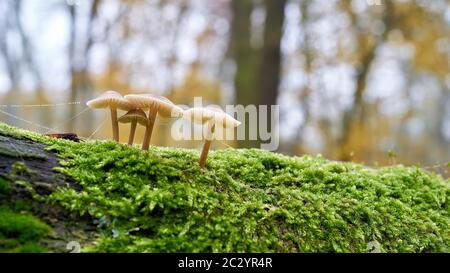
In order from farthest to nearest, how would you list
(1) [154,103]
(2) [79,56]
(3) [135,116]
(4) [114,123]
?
(2) [79,56] < (4) [114,123] < (3) [135,116] < (1) [154,103]

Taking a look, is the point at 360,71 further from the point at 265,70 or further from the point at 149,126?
the point at 149,126

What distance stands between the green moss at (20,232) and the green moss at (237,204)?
0.12 metres

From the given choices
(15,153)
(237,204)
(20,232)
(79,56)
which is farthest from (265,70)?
(79,56)

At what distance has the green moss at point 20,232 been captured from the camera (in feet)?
4.16

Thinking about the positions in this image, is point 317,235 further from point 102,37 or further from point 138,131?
point 102,37

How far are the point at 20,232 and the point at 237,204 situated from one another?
0.76 meters

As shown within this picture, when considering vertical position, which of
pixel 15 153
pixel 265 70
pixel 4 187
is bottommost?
pixel 4 187

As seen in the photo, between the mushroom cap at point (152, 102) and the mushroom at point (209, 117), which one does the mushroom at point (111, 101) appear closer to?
the mushroom cap at point (152, 102)

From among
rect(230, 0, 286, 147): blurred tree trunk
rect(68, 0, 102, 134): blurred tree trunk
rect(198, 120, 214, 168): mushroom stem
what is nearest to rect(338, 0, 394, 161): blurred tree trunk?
rect(230, 0, 286, 147): blurred tree trunk

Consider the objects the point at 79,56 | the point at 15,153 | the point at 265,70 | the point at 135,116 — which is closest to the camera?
the point at 15,153

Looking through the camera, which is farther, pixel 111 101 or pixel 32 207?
pixel 111 101

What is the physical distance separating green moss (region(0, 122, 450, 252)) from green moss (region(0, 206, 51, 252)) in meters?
0.12

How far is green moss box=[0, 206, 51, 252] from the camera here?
4.16 ft

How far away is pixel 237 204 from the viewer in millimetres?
1656
